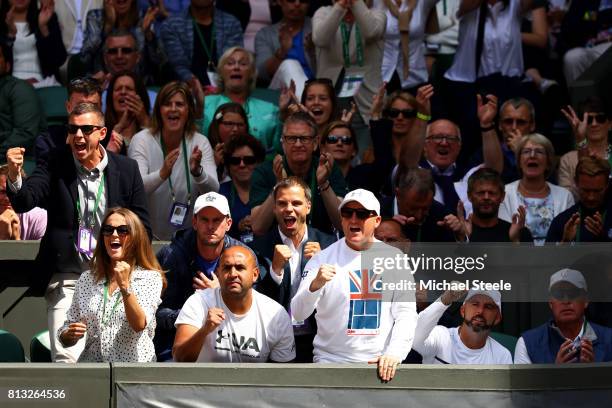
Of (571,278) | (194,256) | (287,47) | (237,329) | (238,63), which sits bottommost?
(237,329)

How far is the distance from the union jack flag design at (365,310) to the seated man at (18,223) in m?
2.98

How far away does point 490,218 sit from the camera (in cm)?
1122

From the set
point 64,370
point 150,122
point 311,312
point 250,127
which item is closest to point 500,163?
point 250,127

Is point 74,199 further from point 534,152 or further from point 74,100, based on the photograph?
point 534,152

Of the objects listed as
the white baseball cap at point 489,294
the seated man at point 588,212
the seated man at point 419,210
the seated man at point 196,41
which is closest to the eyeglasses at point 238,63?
the seated man at point 196,41

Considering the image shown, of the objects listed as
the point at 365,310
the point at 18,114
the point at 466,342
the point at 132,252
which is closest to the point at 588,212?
the point at 466,342

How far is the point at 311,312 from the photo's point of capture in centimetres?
913

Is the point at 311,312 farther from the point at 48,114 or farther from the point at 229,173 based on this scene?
the point at 48,114

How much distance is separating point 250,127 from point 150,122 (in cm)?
112

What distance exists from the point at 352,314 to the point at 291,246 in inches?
39.1

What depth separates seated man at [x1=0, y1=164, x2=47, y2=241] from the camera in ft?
36.4

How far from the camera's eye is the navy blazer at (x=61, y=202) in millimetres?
9922

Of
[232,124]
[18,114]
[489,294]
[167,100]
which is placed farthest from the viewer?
[18,114]

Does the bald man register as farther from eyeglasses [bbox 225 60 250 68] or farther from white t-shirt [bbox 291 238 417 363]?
eyeglasses [bbox 225 60 250 68]
